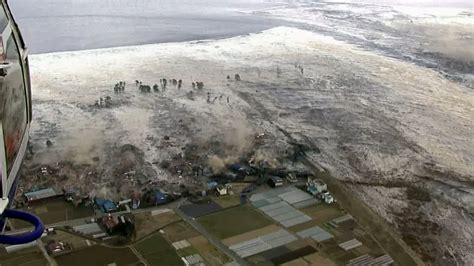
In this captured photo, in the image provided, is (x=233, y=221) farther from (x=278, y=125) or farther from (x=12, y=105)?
(x=12, y=105)

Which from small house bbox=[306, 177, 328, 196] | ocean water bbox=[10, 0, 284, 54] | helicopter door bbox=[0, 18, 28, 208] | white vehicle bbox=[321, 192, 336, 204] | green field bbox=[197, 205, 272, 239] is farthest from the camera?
ocean water bbox=[10, 0, 284, 54]

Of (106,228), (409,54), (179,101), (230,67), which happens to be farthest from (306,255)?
(409,54)

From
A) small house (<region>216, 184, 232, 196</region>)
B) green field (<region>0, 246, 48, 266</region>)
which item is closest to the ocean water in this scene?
small house (<region>216, 184, 232, 196</region>)

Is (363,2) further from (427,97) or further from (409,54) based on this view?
(427,97)

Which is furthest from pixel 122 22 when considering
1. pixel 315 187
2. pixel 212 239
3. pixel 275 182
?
pixel 212 239

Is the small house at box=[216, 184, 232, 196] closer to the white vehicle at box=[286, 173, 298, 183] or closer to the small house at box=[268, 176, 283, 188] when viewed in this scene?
the small house at box=[268, 176, 283, 188]
